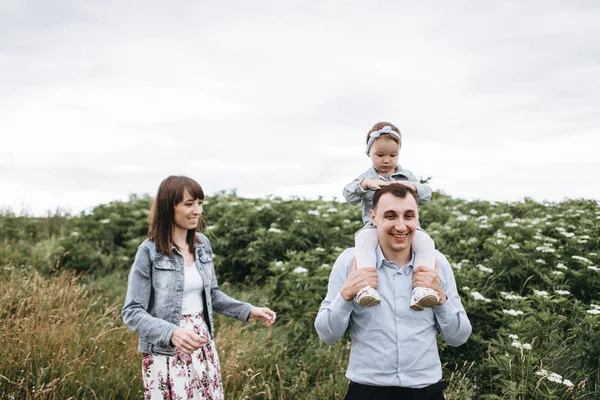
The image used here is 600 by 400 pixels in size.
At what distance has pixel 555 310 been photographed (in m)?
5.78

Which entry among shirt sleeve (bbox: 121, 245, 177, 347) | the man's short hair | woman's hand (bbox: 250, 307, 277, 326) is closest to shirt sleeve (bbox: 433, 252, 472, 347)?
the man's short hair

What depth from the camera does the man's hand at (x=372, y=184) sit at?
10.8 feet

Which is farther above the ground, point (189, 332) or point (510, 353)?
point (189, 332)

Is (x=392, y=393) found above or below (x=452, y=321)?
below

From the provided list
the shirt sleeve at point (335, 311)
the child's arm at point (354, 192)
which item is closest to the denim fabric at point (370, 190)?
the child's arm at point (354, 192)

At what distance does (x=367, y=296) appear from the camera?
252 centimetres

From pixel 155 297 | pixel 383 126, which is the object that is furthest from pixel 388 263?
pixel 155 297

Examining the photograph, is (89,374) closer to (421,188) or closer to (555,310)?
(421,188)

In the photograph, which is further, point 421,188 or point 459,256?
point 459,256

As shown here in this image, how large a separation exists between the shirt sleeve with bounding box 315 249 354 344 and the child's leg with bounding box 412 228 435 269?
0.37 metres

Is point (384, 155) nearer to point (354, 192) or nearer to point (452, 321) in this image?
point (354, 192)

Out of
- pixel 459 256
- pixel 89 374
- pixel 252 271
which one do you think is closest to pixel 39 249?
pixel 252 271

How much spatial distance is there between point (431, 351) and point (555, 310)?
3.82m

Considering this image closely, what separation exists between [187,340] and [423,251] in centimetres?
139
